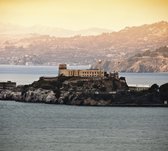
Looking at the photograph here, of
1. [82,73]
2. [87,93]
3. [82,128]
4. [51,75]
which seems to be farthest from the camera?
[51,75]

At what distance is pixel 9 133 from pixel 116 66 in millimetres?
34422

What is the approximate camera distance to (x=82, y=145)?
1853 centimetres

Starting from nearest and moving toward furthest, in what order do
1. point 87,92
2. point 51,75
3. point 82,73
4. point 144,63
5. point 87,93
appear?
point 87,93
point 87,92
point 82,73
point 51,75
point 144,63

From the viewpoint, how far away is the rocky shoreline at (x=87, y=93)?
31.6 meters

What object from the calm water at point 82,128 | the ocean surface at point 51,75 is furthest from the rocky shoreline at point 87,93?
the ocean surface at point 51,75

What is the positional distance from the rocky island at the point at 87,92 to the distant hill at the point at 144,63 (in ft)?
48.1

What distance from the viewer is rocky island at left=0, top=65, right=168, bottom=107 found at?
31.7 metres

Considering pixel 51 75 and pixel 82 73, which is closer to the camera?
pixel 82 73

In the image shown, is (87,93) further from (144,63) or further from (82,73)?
(144,63)

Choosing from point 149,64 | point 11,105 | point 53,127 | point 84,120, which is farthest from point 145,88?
point 149,64

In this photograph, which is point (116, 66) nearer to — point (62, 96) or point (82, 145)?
point (62, 96)

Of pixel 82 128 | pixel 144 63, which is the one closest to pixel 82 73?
pixel 82 128

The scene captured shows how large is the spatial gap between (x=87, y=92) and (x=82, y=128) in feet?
35.0

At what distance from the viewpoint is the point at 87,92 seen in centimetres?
3300
